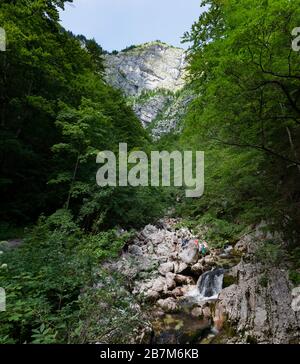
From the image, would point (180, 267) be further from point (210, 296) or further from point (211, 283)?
point (210, 296)

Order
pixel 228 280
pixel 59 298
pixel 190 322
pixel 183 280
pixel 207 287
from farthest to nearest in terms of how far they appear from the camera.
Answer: pixel 183 280 < pixel 207 287 < pixel 228 280 < pixel 190 322 < pixel 59 298

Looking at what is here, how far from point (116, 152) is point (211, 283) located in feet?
22.7

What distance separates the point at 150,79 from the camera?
448 feet

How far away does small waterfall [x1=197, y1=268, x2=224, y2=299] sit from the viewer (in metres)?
10.2

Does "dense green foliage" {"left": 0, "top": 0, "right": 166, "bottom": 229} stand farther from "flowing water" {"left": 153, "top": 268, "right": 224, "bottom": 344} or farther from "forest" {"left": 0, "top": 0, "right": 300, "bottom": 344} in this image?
"flowing water" {"left": 153, "top": 268, "right": 224, "bottom": 344}

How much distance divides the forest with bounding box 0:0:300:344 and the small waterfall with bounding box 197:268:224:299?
1.60m

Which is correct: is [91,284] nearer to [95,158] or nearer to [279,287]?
[279,287]

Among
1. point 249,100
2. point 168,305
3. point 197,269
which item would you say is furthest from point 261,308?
point 249,100

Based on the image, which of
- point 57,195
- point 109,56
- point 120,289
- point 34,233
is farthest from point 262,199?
point 109,56

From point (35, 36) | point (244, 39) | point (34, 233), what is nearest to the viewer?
point (244, 39)

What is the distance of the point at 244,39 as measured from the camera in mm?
4996

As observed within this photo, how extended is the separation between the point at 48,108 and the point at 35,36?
2736mm

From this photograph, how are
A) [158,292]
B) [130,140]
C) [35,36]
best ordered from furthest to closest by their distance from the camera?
[130,140] → [35,36] → [158,292]

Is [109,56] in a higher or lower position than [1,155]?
higher
